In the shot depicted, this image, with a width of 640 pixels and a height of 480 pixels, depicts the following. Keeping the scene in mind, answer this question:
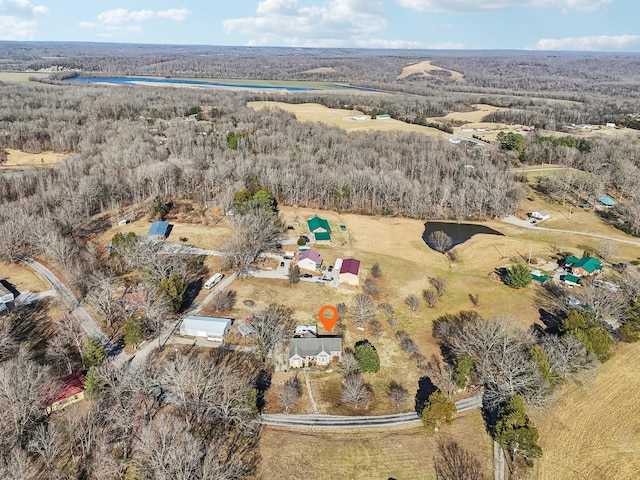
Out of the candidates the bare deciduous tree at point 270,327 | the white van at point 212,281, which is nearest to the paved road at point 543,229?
the bare deciduous tree at point 270,327

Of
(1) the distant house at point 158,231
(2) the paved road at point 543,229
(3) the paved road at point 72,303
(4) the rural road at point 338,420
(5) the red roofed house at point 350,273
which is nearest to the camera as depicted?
(4) the rural road at point 338,420

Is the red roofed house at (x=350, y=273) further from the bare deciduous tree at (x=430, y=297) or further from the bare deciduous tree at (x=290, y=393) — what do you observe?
the bare deciduous tree at (x=290, y=393)

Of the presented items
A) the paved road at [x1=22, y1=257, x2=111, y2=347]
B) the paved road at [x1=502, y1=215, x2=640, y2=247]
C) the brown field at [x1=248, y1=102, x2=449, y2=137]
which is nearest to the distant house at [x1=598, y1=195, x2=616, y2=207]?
the paved road at [x1=502, y1=215, x2=640, y2=247]

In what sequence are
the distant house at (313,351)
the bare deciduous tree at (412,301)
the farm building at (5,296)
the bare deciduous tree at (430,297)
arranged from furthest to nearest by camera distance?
the bare deciduous tree at (430,297) → the bare deciduous tree at (412,301) → the farm building at (5,296) → the distant house at (313,351)

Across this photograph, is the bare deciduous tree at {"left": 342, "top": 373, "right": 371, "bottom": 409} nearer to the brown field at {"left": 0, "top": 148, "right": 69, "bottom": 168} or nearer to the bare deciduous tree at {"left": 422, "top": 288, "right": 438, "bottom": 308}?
the bare deciduous tree at {"left": 422, "top": 288, "right": 438, "bottom": 308}

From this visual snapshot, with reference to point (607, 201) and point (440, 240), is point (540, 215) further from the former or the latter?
point (440, 240)
